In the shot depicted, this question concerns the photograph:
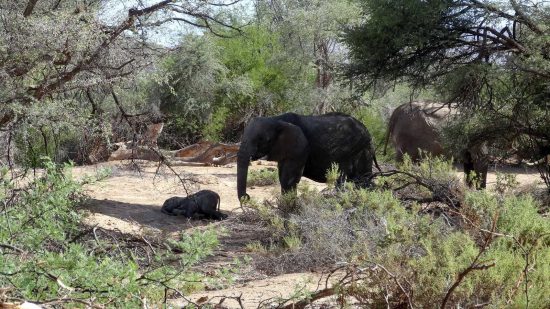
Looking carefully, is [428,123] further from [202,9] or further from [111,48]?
[111,48]

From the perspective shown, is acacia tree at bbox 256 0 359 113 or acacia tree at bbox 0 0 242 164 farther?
acacia tree at bbox 256 0 359 113

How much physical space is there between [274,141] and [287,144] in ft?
0.66

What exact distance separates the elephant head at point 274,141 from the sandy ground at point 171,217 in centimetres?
59

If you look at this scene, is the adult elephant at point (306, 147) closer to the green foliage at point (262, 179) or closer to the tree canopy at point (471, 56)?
the tree canopy at point (471, 56)

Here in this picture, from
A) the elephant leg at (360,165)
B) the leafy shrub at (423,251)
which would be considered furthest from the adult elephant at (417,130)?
the leafy shrub at (423,251)

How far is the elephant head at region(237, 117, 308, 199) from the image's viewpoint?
12242 millimetres

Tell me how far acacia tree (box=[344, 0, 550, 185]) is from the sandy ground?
106 centimetres

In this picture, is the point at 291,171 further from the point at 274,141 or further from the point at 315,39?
the point at 315,39

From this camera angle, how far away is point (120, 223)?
455 inches

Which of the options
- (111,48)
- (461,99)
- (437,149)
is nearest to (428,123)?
(437,149)

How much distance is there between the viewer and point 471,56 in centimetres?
1341

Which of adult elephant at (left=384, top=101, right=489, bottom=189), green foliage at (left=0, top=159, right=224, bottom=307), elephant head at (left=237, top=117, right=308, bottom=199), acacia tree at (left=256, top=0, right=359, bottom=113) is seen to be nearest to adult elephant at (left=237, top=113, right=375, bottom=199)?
elephant head at (left=237, top=117, right=308, bottom=199)

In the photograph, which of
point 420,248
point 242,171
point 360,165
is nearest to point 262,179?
point 360,165

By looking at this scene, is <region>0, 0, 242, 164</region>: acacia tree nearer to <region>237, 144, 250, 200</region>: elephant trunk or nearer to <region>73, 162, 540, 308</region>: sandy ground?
<region>73, 162, 540, 308</region>: sandy ground
